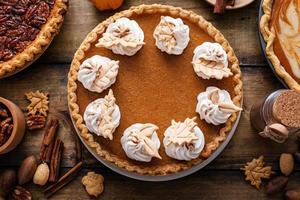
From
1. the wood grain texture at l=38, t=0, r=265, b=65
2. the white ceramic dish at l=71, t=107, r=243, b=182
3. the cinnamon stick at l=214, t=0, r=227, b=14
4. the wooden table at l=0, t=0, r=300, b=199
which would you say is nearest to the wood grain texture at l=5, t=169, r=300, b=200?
the wooden table at l=0, t=0, r=300, b=199

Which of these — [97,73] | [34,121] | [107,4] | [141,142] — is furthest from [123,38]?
[34,121]

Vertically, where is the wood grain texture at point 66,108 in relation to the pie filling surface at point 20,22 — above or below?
below

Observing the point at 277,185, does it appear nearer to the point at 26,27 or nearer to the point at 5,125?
the point at 5,125

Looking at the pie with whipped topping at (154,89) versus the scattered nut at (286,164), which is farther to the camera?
the scattered nut at (286,164)

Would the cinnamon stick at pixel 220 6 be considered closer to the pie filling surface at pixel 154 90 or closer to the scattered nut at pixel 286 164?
the pie filling surface at pixel 154 90

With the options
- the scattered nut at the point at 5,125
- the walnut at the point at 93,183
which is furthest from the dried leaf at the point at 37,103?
the walnut at the point at 93,183

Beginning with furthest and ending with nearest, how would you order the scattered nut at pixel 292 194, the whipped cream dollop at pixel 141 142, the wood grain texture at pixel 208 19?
1. the wood grain texture at pixel 208 19
2. the scattered nut at pixel 292 194
3. the whipped cream dollop at pixel 141 142

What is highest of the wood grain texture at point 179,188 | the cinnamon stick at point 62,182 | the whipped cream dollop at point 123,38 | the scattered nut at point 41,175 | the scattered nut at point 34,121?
the whipped cream dollop at point 123,38

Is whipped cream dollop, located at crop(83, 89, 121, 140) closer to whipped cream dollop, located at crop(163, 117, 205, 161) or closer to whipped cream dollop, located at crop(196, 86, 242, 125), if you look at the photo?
whipped cream dollop, located at crop(163, 117, 205, 161)
